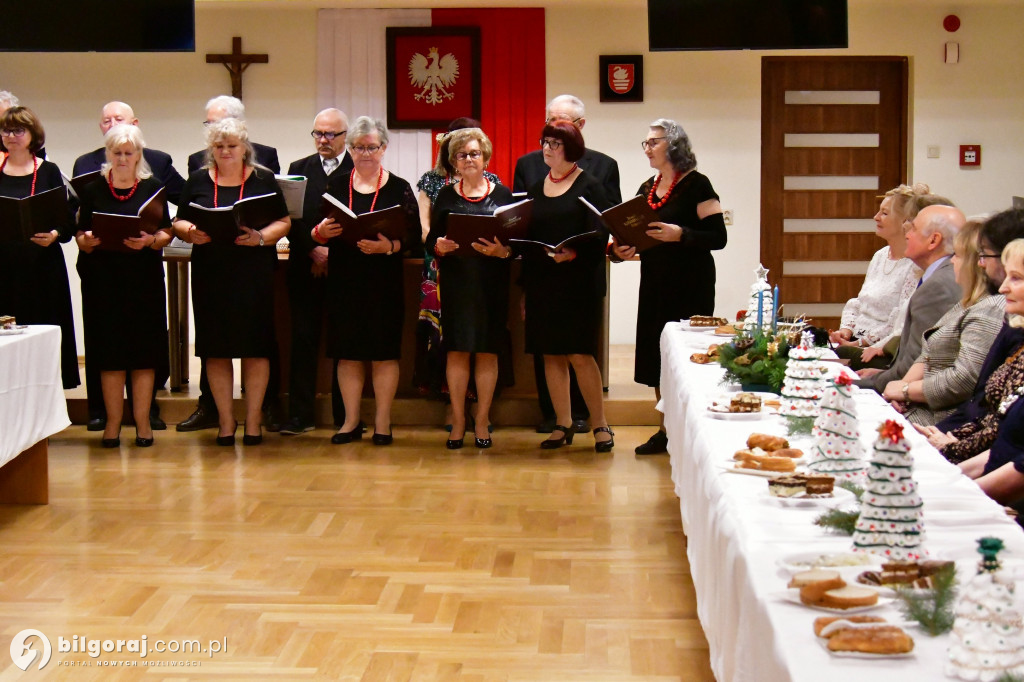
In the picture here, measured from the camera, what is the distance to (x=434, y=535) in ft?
14.6

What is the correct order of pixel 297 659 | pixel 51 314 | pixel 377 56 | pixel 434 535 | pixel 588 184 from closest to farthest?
pixel 297 659 → pixel 434 535 → pixel 588 184 → pixel 51 314 → pixel 377 56

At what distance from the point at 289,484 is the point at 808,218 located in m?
5.84

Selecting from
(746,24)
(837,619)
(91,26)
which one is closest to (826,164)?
(746,24)

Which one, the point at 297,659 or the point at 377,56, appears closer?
the point at 297,659

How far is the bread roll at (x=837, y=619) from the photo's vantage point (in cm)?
172

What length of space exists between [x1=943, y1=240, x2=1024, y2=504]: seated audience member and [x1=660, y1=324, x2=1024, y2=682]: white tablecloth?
0.26 metres

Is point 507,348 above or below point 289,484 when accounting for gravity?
above

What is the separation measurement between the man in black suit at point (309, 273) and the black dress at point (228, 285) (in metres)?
0.31

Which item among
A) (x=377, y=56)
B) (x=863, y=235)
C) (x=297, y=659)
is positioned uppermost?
(x=377, y=56)

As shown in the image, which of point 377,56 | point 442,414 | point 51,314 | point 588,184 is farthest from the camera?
point 377,56

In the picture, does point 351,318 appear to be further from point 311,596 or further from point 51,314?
point 311,596

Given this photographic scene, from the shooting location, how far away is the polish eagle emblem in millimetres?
9422

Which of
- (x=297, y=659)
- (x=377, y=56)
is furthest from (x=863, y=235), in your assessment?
(x=297, y=659)

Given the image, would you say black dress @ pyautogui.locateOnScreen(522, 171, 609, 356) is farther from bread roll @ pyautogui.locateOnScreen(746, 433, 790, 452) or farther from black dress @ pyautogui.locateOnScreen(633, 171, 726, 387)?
bread roll @ pyautogui.locateOnScreen(746, 433, 790, 452)
